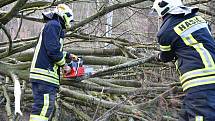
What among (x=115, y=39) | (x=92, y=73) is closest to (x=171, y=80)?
(x=115, y=39)

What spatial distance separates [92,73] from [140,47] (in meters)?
1.53

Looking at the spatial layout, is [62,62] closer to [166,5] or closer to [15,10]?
[15,10]

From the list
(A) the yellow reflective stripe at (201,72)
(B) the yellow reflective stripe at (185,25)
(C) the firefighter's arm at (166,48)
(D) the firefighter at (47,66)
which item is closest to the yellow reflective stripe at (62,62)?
(D) the firefighter at (47,66)

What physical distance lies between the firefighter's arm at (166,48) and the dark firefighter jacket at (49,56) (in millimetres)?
1359

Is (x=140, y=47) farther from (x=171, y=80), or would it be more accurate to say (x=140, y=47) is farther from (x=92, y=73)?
(x=92, y=73)

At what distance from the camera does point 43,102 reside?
4.46 m

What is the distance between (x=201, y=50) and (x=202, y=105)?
527 millimetres

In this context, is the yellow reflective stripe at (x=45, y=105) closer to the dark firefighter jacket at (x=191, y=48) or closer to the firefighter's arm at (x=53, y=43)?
the firefighter's arm at (x=53, y=43)

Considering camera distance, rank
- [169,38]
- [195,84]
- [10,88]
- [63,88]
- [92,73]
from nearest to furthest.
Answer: [195,84] < [169,38] < [92,73] < [63,88] < [10,88]

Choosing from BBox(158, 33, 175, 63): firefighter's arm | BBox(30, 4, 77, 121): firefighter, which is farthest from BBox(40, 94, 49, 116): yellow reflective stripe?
BBox(158, 33, 175, 63): firefighter's arm

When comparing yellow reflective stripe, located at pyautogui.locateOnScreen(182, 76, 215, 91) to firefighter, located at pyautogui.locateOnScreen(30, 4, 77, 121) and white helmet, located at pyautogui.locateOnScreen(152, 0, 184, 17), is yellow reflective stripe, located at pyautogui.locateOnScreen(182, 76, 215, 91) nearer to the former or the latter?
white helmet, located at pyautogui.locateOnScreen(152, 0, 184, 17)

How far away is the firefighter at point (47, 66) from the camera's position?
4.41m

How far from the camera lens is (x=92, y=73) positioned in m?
4.37

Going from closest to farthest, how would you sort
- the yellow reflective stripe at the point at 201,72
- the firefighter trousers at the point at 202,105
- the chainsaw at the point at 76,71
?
the firefighter trousers at the point at 202,105
the yellow reflective stripe at the point at 201,72
the chainsaw at the point at 76,71
